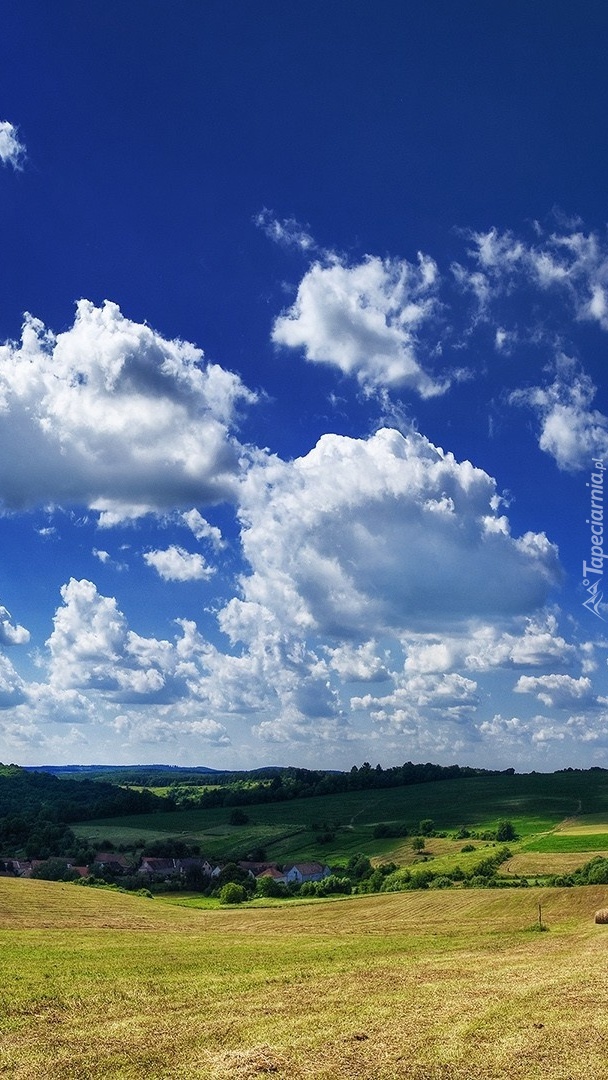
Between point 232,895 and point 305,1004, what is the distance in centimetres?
7713

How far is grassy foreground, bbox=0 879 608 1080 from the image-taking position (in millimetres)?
20359

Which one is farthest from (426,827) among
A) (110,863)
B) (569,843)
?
(110,863)

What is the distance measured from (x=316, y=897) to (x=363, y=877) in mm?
12236

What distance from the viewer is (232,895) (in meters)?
97.9

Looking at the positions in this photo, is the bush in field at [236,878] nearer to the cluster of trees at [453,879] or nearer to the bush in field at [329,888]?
the bush in field at [329,888]

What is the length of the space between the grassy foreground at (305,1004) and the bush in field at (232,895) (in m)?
47.9

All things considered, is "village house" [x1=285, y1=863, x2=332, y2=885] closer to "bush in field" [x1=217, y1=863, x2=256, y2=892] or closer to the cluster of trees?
"bush in field" [x1=217, y1=863, x2=256, y2=892]

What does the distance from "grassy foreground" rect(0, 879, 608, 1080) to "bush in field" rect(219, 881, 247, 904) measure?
47.9 meters

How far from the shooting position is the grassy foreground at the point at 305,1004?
66.8ft

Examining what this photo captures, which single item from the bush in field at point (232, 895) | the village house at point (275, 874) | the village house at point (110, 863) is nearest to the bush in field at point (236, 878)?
the village house at point (275, 874)

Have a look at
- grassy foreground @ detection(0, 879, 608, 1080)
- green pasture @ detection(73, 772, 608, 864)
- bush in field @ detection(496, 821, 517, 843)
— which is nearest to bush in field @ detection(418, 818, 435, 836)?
green pasture @ detection(73, 772, 608, 864)

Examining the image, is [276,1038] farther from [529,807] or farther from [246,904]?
[529,807]

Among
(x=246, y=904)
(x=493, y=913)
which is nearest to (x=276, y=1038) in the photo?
(x=493, y=913)

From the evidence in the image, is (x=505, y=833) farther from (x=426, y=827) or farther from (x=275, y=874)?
(x=275, y=874)
